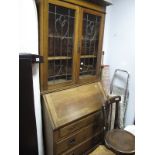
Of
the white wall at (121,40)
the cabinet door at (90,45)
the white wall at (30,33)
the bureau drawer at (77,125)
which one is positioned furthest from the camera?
the white wall at (121,40)

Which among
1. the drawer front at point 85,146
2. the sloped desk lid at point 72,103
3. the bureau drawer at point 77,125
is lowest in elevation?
the drawer front at point 85,146

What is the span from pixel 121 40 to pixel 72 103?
4.72 ft

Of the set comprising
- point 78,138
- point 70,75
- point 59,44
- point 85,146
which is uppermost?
point 59,44

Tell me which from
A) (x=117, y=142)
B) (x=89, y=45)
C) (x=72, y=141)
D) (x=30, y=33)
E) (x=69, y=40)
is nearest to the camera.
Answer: (x=30, y=33)

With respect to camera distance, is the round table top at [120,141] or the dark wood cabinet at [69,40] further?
the dark wood cabinet at [69,40]

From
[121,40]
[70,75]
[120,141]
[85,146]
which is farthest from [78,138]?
[121,40]

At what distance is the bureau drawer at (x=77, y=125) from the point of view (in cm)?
162

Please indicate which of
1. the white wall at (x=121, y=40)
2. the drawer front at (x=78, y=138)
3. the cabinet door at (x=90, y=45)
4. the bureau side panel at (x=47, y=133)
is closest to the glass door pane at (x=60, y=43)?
the cabinet door at (x=90, y=45)

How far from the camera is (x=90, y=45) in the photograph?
86.9 inches

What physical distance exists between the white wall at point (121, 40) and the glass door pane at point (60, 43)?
1042 mm

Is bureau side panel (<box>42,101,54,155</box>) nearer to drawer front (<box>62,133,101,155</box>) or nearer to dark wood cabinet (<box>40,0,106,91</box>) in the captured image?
drawer front (<box>62,133,101,155</box>)

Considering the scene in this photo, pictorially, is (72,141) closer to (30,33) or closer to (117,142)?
(117,142)

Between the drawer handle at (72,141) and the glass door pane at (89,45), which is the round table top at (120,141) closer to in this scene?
the drawer handle at (72,141)
